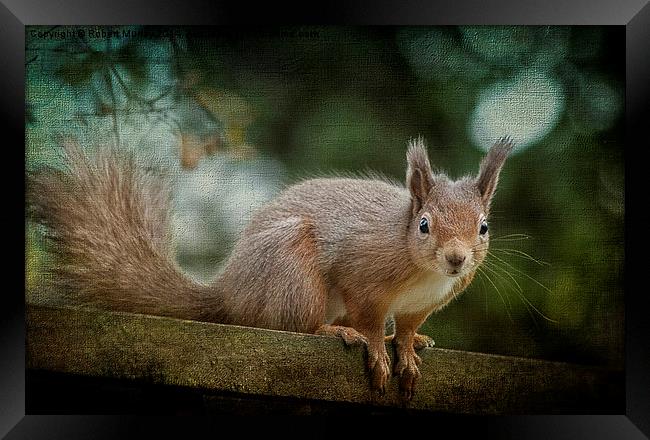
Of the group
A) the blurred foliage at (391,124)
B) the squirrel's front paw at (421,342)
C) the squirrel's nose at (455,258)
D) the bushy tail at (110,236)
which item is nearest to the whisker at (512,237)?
the blurred foliage at (391,124)

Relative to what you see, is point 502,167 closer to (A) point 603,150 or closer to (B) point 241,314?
(A) point 603,150

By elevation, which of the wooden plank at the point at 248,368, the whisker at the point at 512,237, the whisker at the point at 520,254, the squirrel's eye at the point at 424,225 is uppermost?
the squirrel's eye at the point at 424,225

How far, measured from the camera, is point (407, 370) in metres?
1.88

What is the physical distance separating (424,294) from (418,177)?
0.32m

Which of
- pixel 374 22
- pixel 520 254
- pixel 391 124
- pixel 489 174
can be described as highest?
pixel 374 22

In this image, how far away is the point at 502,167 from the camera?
1.89 m

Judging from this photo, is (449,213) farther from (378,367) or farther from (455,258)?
(378,367)

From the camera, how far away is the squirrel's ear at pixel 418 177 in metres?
1.80

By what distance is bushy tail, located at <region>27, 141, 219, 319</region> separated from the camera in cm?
193

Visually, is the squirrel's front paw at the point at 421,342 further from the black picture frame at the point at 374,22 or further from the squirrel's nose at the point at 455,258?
the squirrel's nose at the point at 455,258

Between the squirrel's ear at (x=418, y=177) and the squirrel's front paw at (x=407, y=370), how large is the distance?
0.41 metres

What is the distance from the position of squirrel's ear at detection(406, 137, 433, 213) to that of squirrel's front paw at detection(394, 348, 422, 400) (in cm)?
41

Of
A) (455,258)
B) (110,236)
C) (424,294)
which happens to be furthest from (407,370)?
(110,236)
